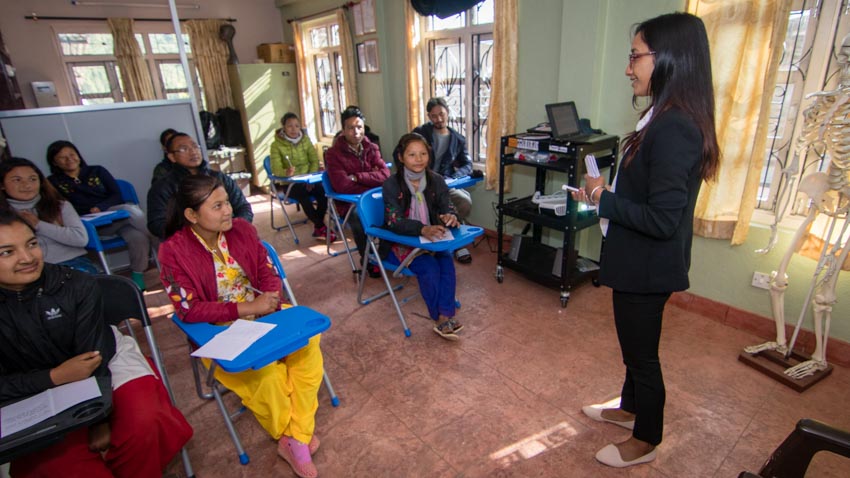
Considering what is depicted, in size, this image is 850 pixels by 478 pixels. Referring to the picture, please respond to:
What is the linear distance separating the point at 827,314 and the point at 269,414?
2.63 meters

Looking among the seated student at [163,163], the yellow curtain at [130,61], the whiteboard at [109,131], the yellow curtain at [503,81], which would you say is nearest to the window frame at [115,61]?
the yellow curtain at [130,61]

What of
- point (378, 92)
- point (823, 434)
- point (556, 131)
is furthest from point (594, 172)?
point (378, 92)

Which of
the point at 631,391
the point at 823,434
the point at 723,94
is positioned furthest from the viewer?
the point at 723,94

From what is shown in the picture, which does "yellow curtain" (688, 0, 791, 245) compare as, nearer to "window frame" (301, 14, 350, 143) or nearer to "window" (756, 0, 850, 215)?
"window" (756, 0, 850, 215)

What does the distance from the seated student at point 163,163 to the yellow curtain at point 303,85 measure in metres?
3.21

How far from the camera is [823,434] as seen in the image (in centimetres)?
111

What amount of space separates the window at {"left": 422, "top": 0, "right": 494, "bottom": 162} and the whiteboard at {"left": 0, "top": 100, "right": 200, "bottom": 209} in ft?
7.71

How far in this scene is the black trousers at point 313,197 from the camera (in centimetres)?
464

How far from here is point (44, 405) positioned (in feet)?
4.27

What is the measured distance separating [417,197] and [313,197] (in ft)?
7.00

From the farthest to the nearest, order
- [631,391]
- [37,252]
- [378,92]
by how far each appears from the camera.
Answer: [378,92], [631,391], [37,252]

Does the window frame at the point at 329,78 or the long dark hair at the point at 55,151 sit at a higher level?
the window frame at the point at 329,78

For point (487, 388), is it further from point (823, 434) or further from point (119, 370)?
point (119, 370)

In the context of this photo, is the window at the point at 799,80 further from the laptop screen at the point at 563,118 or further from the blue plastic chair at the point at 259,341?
the blue plastic chair at the point at 259,341
